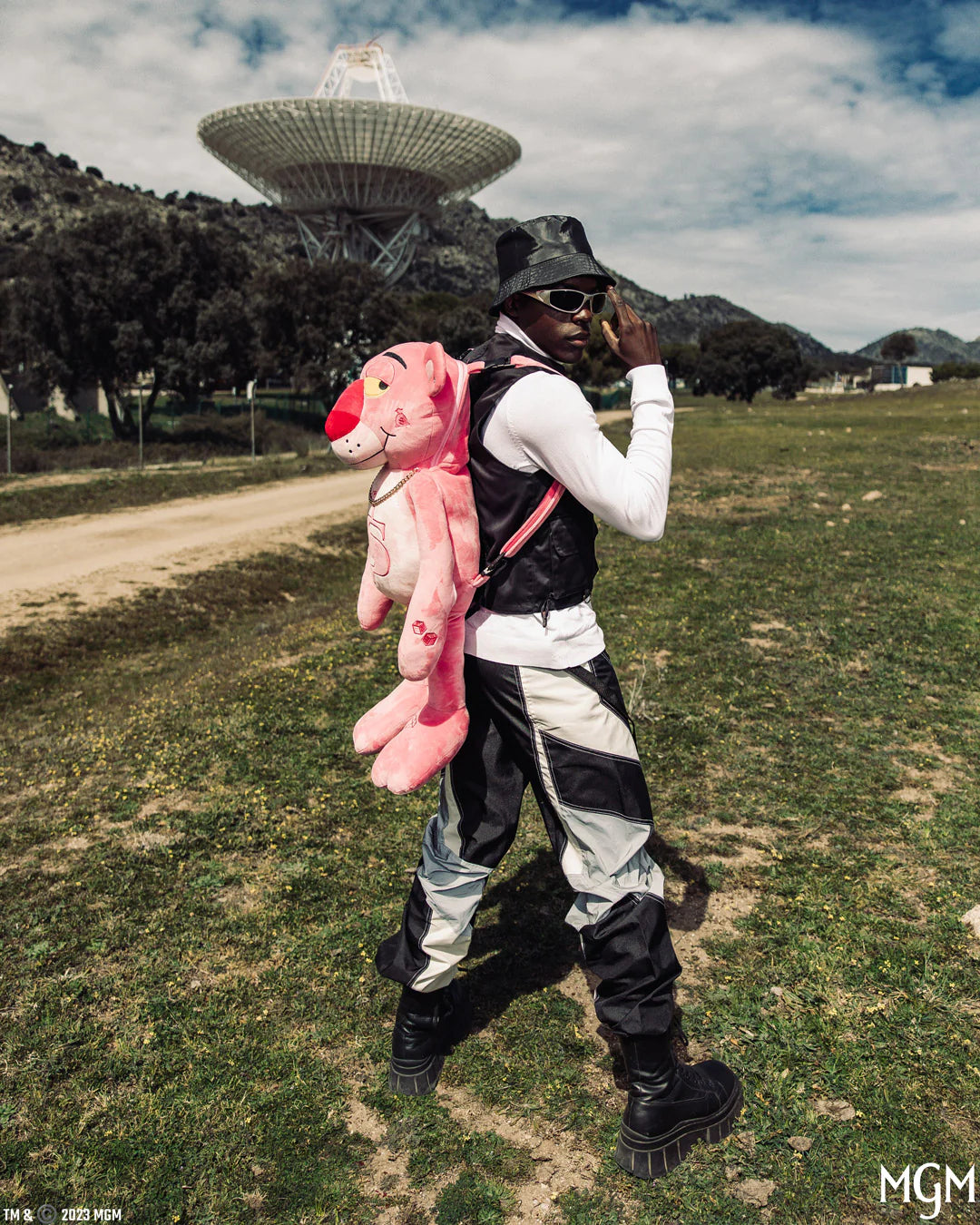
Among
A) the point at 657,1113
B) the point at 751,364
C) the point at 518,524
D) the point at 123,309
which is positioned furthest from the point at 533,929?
the point at 751,364

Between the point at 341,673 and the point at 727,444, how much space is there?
19079 millimetres

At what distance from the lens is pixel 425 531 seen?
92.1 inches

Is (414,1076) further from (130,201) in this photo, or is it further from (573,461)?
(130,201)

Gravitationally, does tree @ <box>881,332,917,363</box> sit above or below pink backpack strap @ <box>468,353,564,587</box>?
above

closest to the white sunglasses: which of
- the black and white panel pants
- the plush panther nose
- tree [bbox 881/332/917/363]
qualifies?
the plush panther nose

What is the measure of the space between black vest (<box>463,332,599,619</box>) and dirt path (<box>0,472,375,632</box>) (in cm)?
760

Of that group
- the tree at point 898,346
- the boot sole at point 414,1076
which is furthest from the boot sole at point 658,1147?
the tree at point 898,346

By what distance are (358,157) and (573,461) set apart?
200 feet

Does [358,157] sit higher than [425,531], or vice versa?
[358,157]

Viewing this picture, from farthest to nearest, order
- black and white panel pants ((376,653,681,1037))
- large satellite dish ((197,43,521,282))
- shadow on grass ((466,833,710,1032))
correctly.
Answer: large satellite dish ((197,43,521,282))
shadow on grass ((466,833,710,1032))
black and white panel pants ((376,653,681,1037))

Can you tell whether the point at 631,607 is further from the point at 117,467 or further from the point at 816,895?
the point at 117,467

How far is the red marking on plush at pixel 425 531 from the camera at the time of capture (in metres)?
2.33

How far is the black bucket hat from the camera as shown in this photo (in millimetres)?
2369

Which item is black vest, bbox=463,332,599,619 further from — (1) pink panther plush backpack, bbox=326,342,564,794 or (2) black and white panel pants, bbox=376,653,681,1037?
(2) black and white panel pants, bbox=376,653,681,1037
